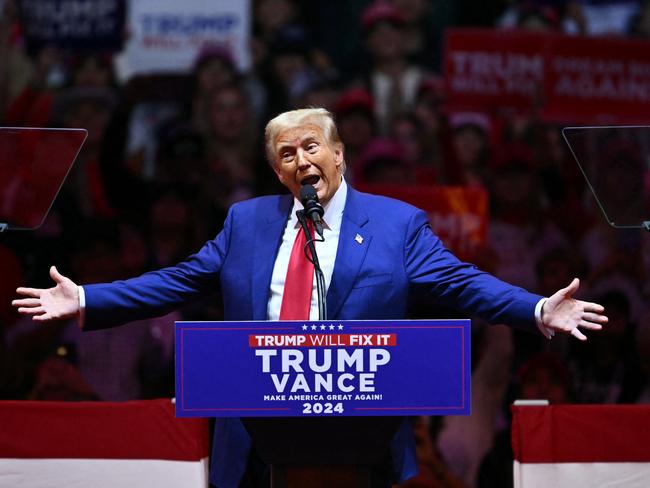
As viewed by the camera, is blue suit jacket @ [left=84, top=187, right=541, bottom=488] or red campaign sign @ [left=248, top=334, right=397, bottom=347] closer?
red campaign sign @ [left=248, top=334, right=397, bottom=347]

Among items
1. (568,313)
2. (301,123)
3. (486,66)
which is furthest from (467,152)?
(568,313)

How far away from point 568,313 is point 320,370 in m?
0.67

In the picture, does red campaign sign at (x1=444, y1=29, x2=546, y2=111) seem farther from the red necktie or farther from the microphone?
the microphone

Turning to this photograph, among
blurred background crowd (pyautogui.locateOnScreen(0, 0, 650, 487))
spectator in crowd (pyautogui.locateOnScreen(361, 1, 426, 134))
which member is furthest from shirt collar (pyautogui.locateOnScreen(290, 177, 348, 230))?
spectator in crowd (pyautogui.locateOnScreen(361, 1, 426, 134))

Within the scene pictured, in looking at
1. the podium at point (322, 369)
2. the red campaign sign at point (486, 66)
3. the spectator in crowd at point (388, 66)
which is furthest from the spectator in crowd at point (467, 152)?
the podium at point (322, 369)

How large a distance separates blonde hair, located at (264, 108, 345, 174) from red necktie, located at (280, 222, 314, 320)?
10.7 inches

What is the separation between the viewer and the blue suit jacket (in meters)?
3.66

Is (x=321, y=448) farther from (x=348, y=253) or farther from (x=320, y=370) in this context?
(x=348, y=253)

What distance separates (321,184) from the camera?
3758mm

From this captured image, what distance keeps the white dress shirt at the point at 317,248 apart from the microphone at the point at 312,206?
22cm

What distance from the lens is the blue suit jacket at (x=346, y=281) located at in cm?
366

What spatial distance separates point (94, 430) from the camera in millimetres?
4254

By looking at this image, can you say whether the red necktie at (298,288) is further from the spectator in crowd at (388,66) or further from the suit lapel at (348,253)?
the spectator in crowd at (388,66)

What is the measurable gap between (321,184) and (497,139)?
4.40m
